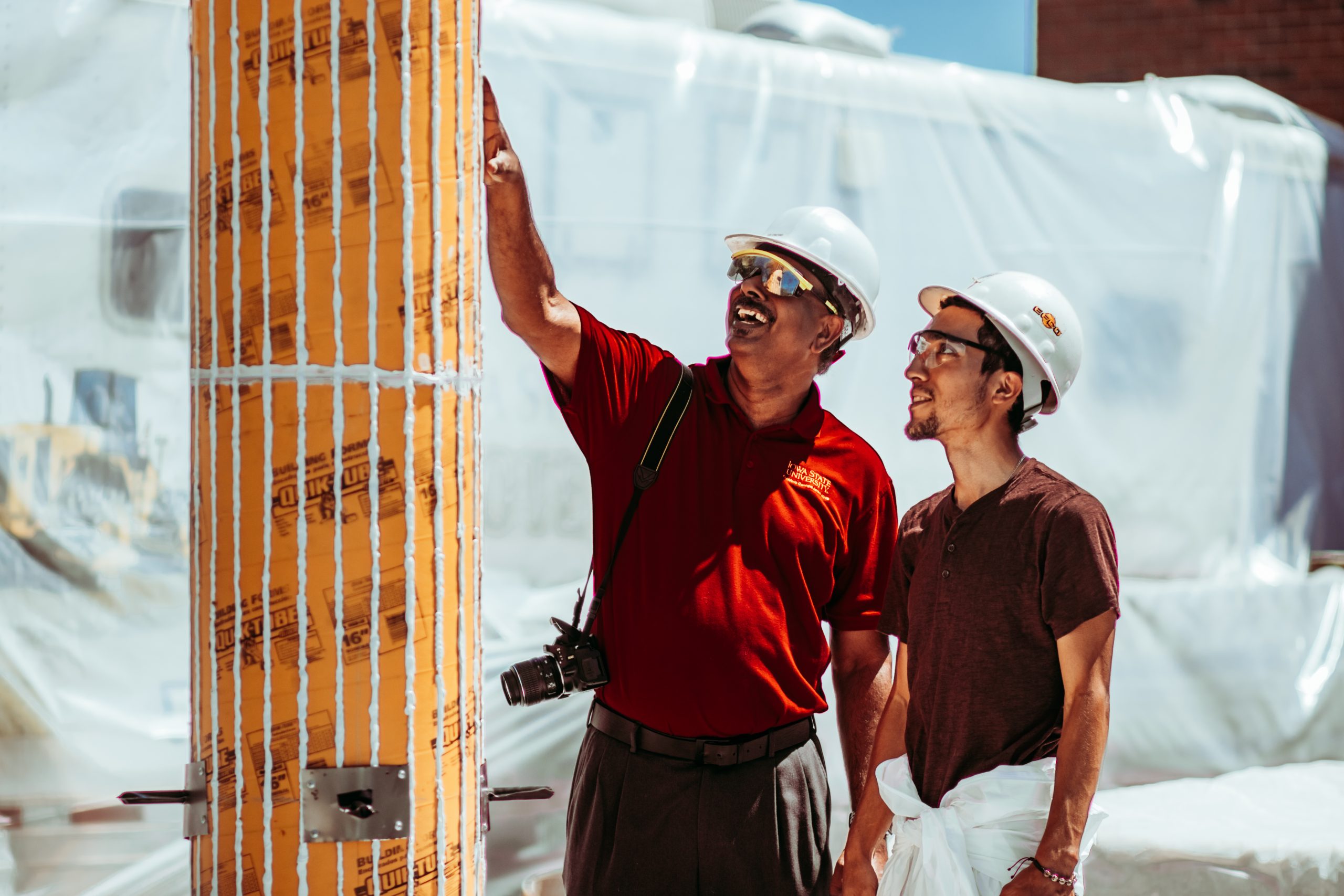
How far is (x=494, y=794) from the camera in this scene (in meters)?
1.79

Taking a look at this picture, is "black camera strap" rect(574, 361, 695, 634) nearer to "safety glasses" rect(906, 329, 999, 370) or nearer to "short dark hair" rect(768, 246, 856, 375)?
"short dark hair" rect(768, 246, 856, 375)

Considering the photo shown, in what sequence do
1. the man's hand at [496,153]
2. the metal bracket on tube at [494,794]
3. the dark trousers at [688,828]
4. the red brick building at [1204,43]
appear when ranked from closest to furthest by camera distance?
1. the metal bracket on tube at [494,794]
2. the man's hand at [496,153]
3. the dark trousers at [688,828]
4. the red brick building at [1204,43]

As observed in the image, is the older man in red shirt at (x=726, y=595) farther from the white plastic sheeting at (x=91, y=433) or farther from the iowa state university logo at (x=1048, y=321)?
the white plastic sheeting at (x=91, y=433)

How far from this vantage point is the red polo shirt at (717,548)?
7.69ft

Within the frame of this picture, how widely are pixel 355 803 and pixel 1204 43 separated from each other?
7513 millimetres

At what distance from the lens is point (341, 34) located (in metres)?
1.56

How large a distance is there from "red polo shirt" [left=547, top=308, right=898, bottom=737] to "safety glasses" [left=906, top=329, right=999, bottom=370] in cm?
35

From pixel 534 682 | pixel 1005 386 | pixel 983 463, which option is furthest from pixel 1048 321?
pixel 534 682

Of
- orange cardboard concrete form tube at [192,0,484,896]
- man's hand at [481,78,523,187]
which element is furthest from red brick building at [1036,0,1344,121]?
orange cardboard concrete form tube at [192,0,484,896]

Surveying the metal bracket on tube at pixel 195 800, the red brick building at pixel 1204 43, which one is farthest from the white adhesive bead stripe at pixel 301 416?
the red brick building at pixel 1204 43

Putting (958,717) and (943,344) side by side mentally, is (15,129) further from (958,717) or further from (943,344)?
(958,717)

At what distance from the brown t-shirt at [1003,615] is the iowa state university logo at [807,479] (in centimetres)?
30

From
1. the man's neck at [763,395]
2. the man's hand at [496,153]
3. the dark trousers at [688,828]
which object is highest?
the man's hand at [496,153]

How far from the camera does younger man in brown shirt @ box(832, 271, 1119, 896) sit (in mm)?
1992
